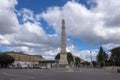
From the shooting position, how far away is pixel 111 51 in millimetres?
139250

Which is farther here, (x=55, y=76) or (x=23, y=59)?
(x=23, y=59)

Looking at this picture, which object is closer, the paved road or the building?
the paved road

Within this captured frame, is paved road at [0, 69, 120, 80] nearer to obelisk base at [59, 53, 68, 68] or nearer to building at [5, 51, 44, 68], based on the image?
obelisk base at [59, 53, 68, 68]

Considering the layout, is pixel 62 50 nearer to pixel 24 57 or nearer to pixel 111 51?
pixel 111 51

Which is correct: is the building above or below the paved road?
above

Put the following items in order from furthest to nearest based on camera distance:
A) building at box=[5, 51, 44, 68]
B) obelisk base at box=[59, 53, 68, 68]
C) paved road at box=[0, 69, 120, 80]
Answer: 1. building at box=[5, 51, 44, 68]
2. obelisk base at box=[59, 53, 68, 68]
3. paved road at box=[0, 69, 120, 80]

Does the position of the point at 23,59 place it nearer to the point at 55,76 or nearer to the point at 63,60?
the point at 63,60

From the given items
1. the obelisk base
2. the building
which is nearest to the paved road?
the obelisk base

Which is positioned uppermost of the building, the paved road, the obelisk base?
the building

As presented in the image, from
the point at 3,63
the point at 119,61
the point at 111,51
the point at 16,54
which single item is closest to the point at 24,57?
the point at 16,54

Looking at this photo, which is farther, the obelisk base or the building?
the building

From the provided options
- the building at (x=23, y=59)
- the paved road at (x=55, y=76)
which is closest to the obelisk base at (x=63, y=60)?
the paved road at (x=55, y=76)

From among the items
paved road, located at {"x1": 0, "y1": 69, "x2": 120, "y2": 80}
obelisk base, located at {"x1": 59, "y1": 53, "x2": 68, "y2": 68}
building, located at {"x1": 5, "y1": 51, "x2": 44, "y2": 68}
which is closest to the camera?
paved road, located at {"x1": 0, "y1": 69, "x2": 120, "y2": 80}

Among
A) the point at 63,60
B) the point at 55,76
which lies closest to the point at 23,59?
the point at 63,60
